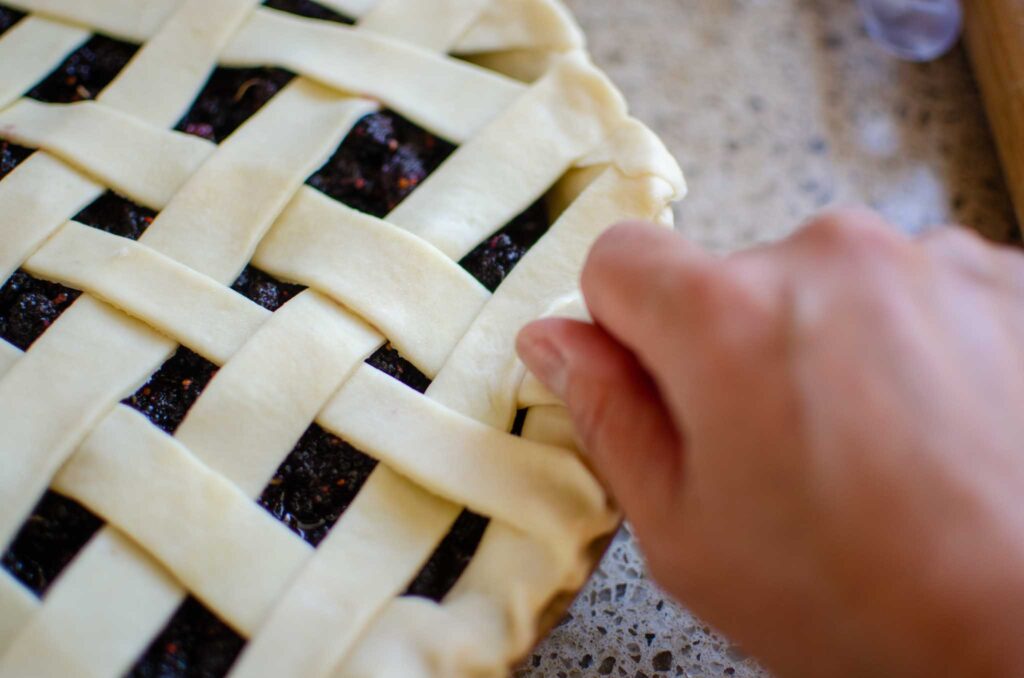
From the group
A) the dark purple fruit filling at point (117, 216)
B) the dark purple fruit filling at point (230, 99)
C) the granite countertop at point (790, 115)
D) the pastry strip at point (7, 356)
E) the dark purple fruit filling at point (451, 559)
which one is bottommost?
the granite countertop at point (790, 115)

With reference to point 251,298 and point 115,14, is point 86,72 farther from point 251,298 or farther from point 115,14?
point 251,298

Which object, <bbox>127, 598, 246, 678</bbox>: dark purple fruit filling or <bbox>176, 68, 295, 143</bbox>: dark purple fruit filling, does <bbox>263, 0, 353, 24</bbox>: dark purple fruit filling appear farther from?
<bbox>127, 598, 246, 678</bbox>: dark purple fruit filling

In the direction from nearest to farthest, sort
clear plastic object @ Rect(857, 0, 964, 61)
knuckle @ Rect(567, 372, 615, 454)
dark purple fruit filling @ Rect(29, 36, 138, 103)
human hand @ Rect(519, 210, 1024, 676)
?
human hand @ Rect(519, 210, 1024, 676)
knuckle @ Rect(567, 372, 615, 454)
dark purple fruit filling @ Rect(29, 36, 138, 103)
clear plastic object @ Rect(857, 0, 964, 61)

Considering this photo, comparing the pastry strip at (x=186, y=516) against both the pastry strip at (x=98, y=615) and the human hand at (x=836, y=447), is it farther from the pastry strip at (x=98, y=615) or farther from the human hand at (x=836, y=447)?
the human hand at (x=836, y=447)

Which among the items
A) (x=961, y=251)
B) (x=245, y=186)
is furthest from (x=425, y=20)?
(x=961, y=251)

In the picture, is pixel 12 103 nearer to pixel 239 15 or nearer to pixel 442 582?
pixel 239 15

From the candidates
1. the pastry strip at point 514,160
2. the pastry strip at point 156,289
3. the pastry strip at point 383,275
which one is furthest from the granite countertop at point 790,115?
the pastry strip at point 156,289

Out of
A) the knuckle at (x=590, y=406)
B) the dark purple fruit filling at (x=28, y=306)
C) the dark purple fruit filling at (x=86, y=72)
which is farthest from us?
the dark purple fruit filling at (x=86, y=72)

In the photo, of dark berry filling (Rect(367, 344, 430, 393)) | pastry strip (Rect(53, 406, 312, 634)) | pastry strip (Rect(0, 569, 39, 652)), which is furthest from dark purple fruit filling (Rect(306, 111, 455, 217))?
pastry strip (Rect(0, 569, 39, 652))
